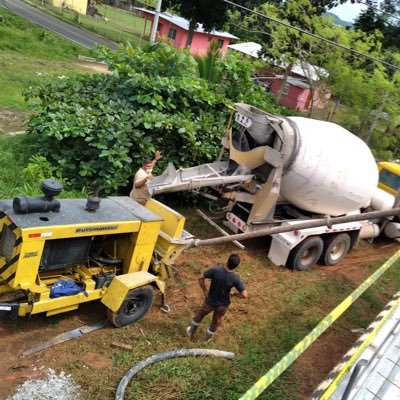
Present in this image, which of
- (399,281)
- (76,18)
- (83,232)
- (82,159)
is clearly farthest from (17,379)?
(76,18)

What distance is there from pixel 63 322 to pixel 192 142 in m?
5.37

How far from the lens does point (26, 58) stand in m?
23.7

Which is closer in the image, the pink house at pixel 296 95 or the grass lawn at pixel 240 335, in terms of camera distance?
the grass lawn at pixel 240 335

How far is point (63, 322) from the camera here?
21.2ft

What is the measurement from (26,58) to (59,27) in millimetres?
17628

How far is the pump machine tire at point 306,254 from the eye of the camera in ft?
31.8

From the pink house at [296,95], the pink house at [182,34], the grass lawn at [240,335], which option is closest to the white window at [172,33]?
the pink house at [182,34]

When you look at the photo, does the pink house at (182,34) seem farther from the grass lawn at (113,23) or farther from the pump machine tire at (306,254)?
the pump machine tire at (306,254)

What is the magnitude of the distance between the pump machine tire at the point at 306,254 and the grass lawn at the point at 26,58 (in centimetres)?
1063

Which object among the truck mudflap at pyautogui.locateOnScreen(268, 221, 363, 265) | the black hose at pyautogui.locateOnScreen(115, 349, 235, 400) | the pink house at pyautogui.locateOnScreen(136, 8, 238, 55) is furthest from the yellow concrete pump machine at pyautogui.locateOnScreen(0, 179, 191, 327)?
the pink house at pyautogui.locateOnScreen(136, 8, 238, 55)

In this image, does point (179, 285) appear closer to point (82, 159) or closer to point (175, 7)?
point (82, 159)

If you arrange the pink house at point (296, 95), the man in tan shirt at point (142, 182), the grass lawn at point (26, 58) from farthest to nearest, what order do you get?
the pink house at point (296, 95) < the grass lawn at point (26, 58) < the man in tan shirt at point (142, 182)

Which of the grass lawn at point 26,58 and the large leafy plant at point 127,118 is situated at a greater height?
the large leafy plant at point 127,118

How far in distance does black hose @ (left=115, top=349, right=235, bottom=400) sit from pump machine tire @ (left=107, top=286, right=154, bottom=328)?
76 cm
